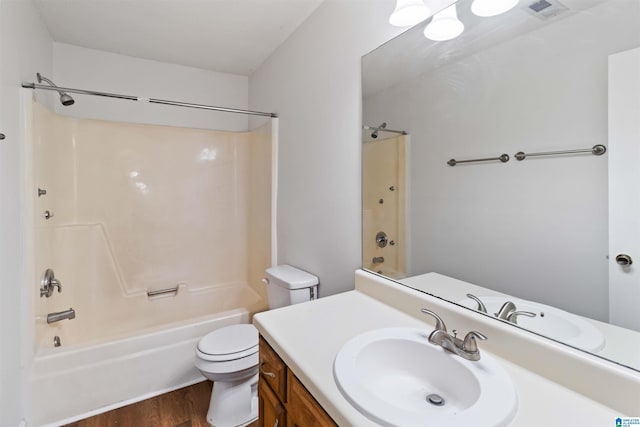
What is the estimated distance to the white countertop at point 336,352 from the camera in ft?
1.99

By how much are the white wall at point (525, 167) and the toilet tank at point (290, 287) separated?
74cm

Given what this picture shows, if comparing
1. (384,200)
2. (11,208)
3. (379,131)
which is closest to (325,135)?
(379,131)

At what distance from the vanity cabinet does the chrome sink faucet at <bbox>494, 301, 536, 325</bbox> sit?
23.4 inches

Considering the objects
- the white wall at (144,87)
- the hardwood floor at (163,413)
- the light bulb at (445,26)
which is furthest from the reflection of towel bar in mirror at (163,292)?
the light bulb at (445,26)

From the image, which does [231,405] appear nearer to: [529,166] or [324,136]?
[324,136]

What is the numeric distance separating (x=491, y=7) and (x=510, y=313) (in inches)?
38.0

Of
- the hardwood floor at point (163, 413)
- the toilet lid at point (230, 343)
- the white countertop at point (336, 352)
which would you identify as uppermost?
the white countertop at point (336, 352)

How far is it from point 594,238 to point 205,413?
6.52ft

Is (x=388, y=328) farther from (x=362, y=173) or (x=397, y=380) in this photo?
(x=362, y=173)

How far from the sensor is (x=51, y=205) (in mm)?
1958

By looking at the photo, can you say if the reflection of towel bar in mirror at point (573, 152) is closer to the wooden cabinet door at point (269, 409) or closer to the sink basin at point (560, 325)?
the sink basin at point (560, 325)

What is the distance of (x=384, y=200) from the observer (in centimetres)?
135

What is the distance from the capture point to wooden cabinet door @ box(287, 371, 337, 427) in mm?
703

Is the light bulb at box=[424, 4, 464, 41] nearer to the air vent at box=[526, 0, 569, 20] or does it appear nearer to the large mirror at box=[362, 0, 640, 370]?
the large mirror at box=[362, 0, 640, 370]
